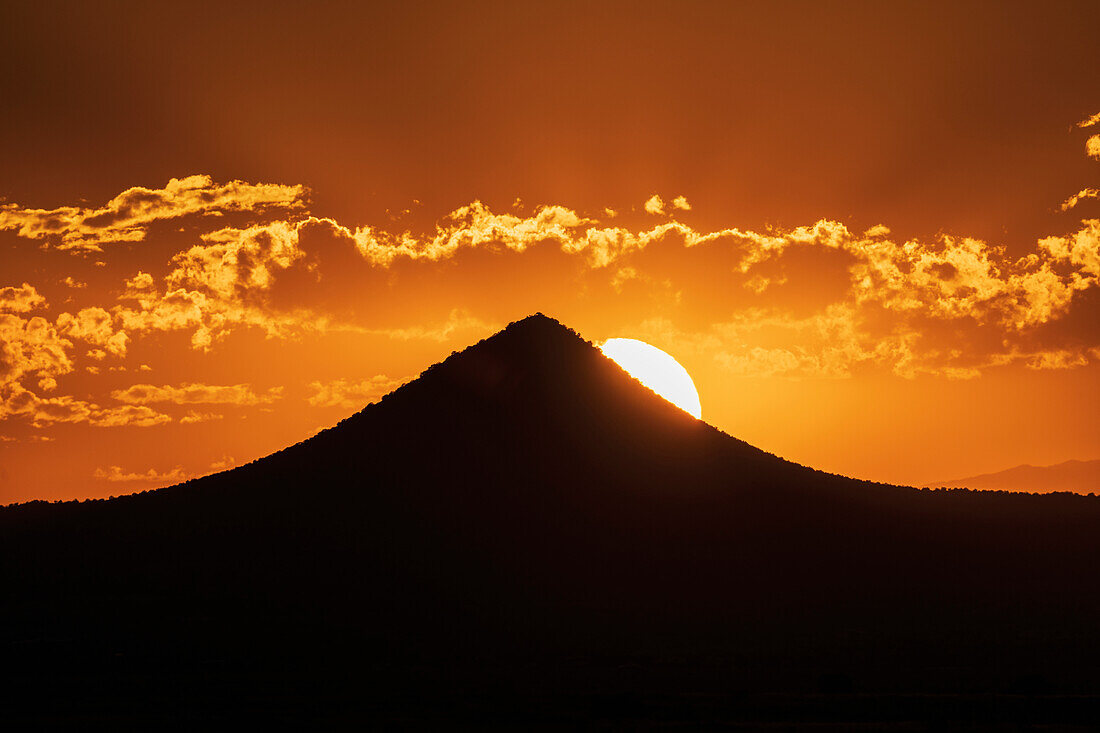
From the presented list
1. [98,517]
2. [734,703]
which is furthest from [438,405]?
[734,703]

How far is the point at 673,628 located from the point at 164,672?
19826mm

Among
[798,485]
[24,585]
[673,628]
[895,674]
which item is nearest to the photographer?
[895,674]

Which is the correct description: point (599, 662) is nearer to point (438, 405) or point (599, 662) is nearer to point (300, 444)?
point (438, 405)

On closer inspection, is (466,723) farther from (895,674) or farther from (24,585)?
(24,585)

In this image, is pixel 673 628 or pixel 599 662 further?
pixel 673 628

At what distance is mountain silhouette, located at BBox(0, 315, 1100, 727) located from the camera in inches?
1352

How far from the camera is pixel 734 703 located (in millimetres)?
32219

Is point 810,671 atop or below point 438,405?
below

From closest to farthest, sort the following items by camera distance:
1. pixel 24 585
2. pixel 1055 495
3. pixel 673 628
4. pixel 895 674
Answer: pixel 895 674, pixel 673 628, pixel 24 585, pixel 1055 495

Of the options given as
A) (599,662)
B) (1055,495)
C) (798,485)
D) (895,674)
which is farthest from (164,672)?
(1055,495)

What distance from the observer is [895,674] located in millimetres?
38281

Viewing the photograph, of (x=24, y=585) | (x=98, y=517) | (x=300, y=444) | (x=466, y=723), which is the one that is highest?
(x=300, y=444)

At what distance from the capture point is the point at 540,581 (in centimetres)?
5059

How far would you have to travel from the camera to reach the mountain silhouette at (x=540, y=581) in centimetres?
3434
